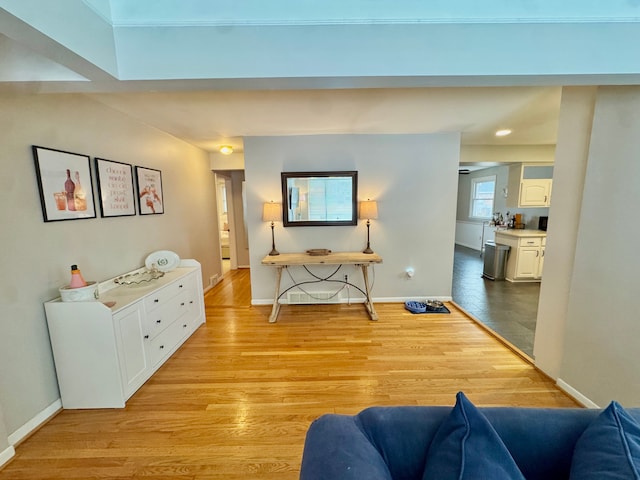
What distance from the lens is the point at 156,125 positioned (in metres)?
2.96

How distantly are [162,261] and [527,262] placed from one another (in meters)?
5.75

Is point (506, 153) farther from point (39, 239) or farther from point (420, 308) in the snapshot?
point (39, 239)

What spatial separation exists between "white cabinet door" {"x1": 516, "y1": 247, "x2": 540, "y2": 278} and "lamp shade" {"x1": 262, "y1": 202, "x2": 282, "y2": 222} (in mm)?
4281

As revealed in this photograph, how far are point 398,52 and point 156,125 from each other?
110 inches

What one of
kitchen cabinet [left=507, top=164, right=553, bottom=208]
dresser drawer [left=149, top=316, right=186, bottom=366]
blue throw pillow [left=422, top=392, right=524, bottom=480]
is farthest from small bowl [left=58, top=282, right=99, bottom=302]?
kitchen cabinet [left=507, top=164, right=553, bottom=208]

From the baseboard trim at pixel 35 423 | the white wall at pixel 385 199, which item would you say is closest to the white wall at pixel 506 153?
the white wall at pixel 385 199

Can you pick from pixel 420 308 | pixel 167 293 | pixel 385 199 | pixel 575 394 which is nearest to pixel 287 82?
pixel 167 293

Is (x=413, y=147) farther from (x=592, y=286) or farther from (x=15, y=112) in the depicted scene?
(x=15, y=112)

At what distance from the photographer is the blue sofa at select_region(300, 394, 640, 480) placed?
31.8 inches

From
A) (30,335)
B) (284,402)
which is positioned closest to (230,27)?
(30,335)

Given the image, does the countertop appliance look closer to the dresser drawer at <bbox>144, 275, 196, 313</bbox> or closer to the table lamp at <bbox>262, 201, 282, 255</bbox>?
the table lamp at <bbox>262, 201, 282, 255</bbox>

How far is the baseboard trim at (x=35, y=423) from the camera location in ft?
5.32

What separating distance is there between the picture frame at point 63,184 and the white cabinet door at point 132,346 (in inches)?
34.3

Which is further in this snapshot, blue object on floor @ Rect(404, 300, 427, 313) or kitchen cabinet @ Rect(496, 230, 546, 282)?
kitchen cabinet @ Rect(496, 230, 546, 282)
